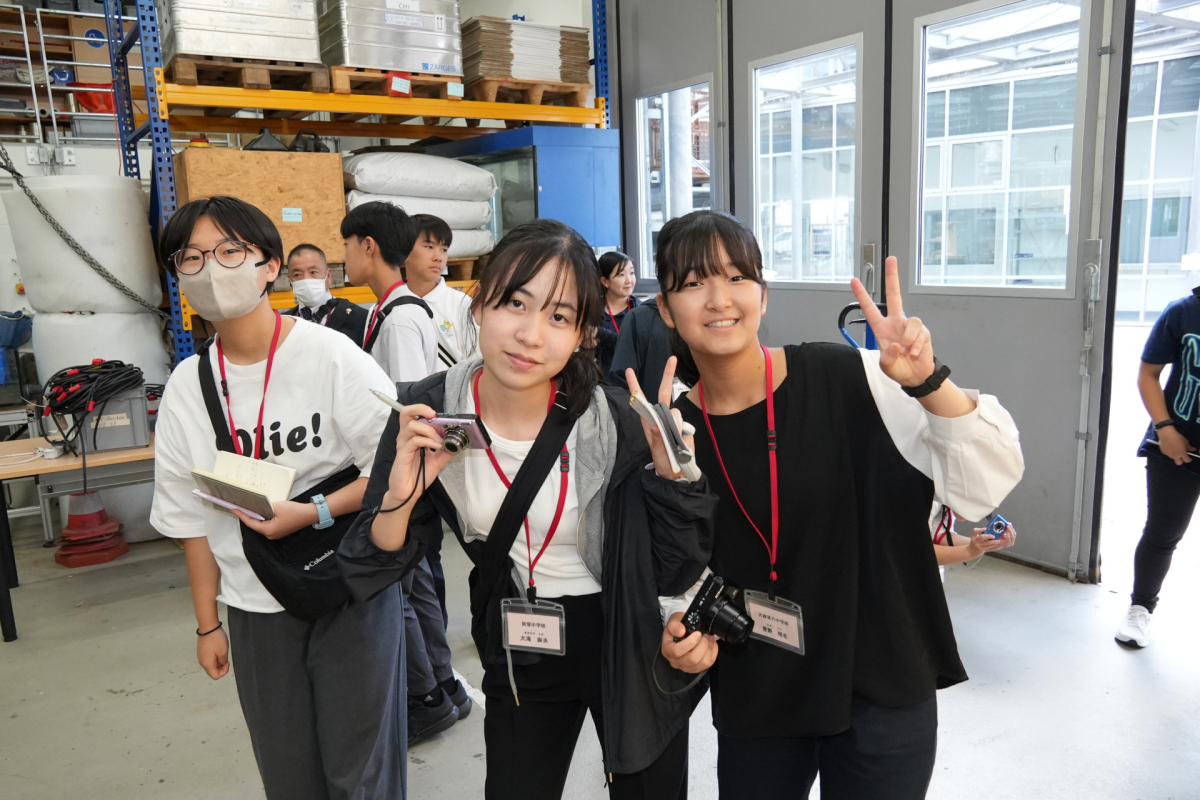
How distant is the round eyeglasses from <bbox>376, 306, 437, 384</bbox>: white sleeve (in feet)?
3.31

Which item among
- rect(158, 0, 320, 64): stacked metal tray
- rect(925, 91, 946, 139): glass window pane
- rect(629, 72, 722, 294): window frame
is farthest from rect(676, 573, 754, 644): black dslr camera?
rect(629, 72, 722, 294): window frame

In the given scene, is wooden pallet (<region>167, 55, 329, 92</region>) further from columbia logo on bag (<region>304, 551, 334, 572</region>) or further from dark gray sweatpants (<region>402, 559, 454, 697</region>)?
columbia logo on bag (<region>304, 551, 334, 572</region>)

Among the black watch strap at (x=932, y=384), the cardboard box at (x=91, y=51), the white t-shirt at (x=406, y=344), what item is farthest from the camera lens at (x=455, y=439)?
the cardboard box at (x=91, y=51)

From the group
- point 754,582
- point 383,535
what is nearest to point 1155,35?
point 754,582

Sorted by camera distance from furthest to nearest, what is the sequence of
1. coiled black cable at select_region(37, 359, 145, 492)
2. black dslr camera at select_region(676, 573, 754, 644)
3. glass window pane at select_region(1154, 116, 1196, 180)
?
glass window pane at select_region(1154, 116, 1196, 180) → coiled black cable at select_region(37, 359, 145, 492) → black dslr camera at select_region(676, 573, 754, 644)

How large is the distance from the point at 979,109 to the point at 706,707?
3.07 m

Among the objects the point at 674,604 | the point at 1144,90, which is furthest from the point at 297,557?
the point at 1144,90

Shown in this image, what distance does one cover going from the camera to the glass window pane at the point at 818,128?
458cm

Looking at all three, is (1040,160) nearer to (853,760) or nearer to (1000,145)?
(1000,145)

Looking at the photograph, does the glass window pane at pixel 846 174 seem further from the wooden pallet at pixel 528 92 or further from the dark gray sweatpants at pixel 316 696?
the dark gray sweatpants at pixel 316 696

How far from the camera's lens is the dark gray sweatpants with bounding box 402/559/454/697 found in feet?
8.56

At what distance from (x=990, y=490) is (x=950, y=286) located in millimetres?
3286

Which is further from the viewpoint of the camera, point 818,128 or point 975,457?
point 818,128

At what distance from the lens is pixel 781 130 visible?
16.0 ft
